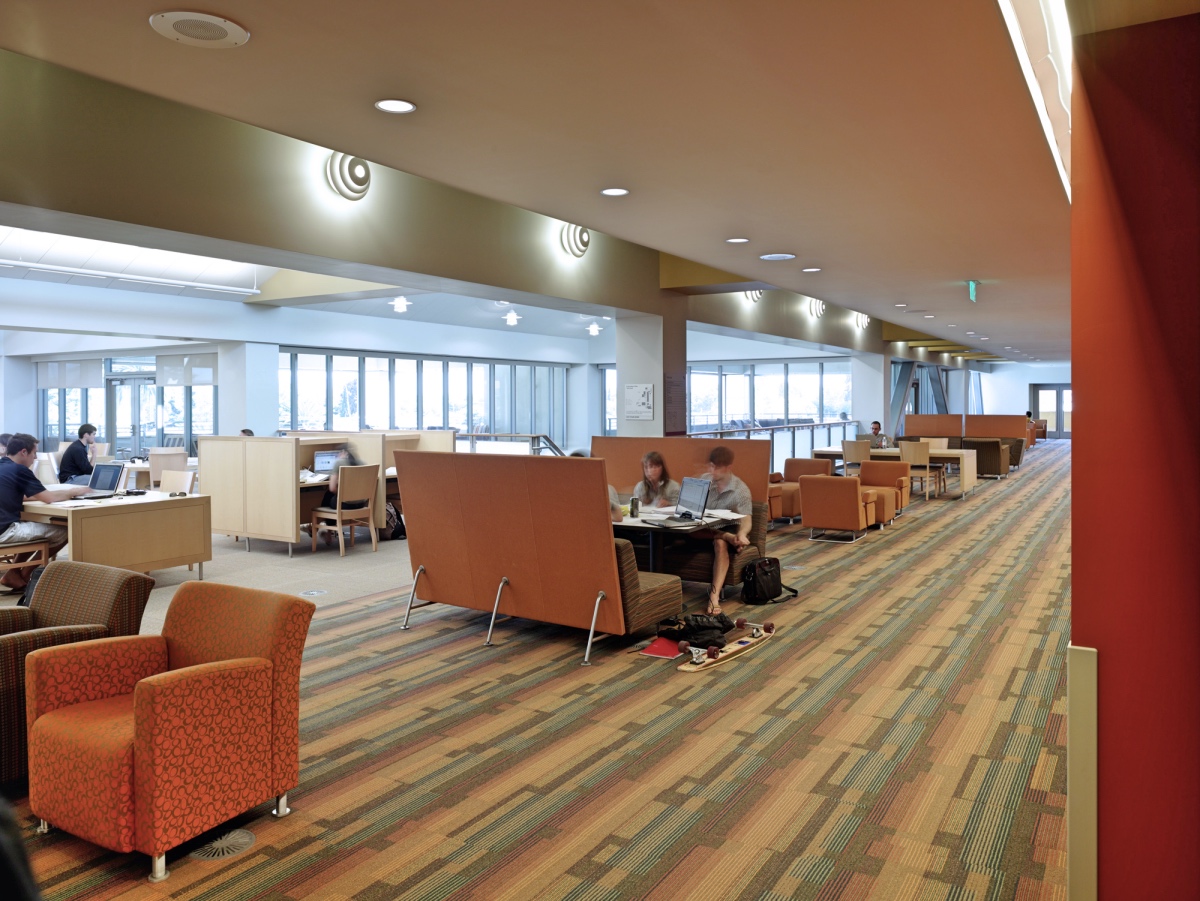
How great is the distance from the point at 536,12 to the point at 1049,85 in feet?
8.13

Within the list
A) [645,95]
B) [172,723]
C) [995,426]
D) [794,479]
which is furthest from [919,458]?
[172,723]

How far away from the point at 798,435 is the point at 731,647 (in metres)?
11.3

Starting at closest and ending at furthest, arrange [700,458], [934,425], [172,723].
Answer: [172,723] < [700,458] < [934,425]

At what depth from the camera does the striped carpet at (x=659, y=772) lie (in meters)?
2.98

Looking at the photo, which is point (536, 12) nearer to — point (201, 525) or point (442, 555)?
point (442, 555)

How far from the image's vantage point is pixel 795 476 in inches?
480

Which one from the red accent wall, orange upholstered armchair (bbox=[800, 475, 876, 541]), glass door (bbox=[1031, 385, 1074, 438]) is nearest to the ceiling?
the red accent wall

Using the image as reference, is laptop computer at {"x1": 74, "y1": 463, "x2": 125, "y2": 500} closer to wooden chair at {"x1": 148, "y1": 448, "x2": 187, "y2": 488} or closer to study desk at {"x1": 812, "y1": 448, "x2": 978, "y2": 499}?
wooden chair at {"x1": 148, "y1": 448, "x2": 187, "y2": 488}

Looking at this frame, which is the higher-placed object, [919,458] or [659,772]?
[919,458]

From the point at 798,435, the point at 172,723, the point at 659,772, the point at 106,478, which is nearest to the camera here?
the point at 172,723

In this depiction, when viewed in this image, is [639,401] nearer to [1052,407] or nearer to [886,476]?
[886,476]

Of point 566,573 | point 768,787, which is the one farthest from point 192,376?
point 768,787

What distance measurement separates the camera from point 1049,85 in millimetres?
4109

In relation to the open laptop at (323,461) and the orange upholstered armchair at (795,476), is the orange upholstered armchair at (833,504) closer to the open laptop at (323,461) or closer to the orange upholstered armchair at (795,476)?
the orange upholstered armchair at (795,476)
